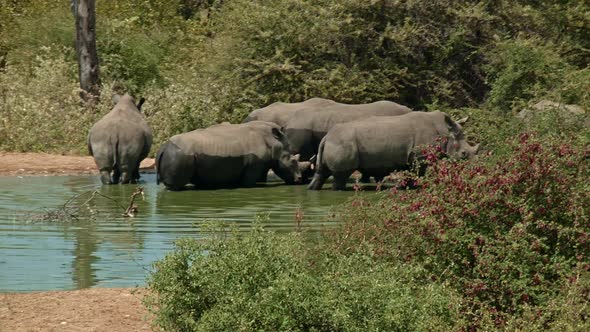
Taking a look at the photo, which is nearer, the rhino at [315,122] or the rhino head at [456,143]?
the rhino head at [456,143]

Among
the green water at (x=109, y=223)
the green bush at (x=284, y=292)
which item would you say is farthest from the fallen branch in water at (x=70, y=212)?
the green bush at (x=284, y=292)

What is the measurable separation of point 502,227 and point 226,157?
42.0 feet

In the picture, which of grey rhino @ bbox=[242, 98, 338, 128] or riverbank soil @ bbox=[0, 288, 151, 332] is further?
grey rhino @ bbox=[242, 98, 338, 128]

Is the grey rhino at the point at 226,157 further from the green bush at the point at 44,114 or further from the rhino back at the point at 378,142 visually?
the green bush at the point at 44,114

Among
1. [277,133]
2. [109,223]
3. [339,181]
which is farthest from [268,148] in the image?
[109,223]

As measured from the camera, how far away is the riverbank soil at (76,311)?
34.2 ft

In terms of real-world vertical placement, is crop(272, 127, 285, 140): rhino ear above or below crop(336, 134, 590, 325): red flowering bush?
below

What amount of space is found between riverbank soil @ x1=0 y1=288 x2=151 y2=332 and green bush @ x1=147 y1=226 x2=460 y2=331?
1.26 ft

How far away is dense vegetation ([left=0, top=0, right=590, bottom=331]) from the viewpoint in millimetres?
9672

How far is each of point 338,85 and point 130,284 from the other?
18.1 metres

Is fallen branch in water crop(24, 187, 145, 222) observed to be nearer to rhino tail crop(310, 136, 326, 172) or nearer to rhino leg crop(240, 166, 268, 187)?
rhino leg crop(240, 166, 268, 187)

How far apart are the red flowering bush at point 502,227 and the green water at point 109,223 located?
1673 millimetres

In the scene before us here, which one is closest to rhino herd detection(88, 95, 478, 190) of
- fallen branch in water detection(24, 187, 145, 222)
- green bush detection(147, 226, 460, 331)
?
fallen branch in water detection(24, 187, 145, 222)

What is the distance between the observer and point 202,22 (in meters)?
43.4
